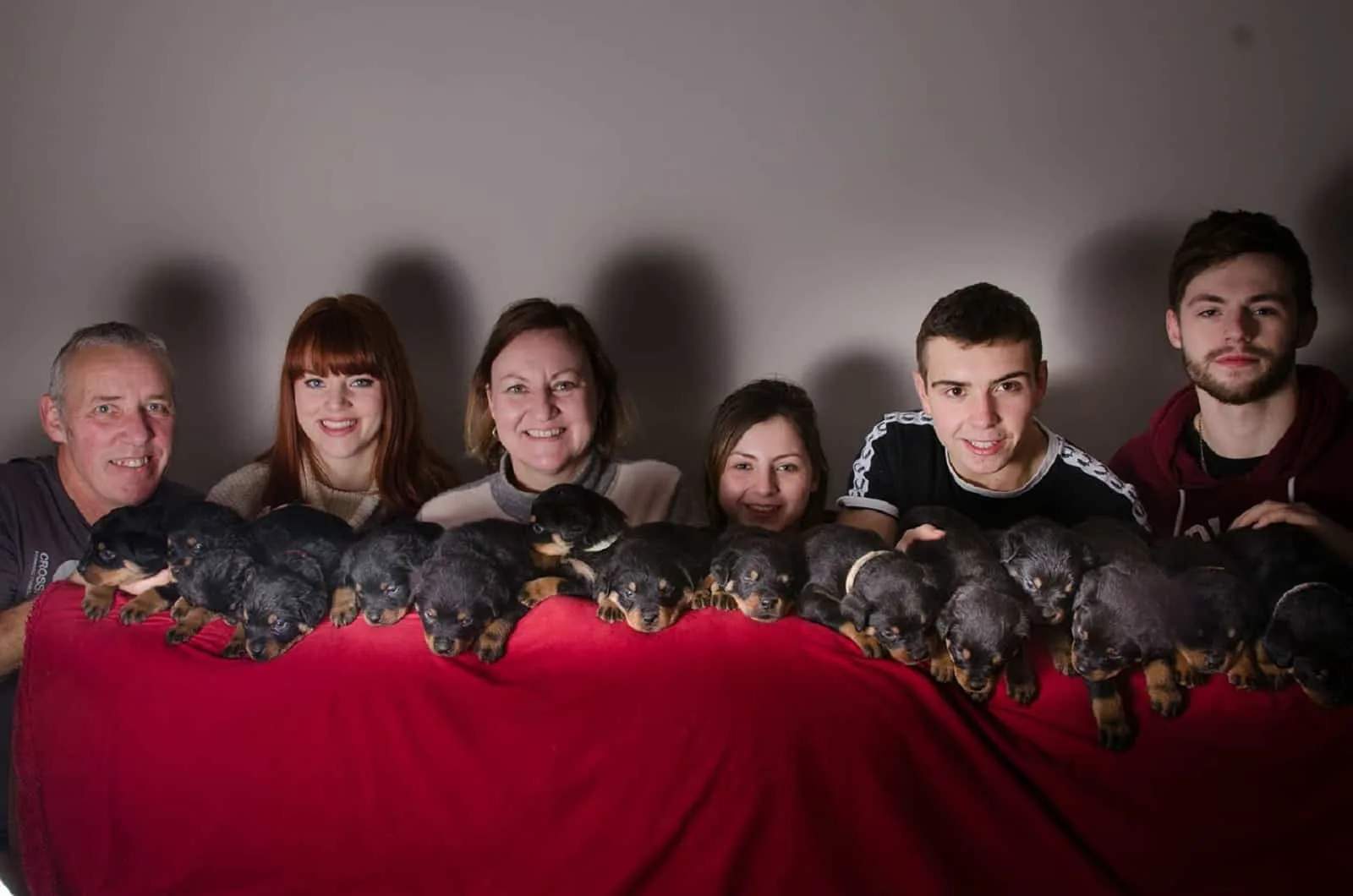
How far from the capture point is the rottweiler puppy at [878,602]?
4.85 feet

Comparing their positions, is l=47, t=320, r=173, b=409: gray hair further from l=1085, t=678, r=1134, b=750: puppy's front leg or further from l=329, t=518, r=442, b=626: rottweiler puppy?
l=1085, t=678, r=1134, b=750: puppy's front leg

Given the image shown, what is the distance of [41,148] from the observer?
8.65 ft

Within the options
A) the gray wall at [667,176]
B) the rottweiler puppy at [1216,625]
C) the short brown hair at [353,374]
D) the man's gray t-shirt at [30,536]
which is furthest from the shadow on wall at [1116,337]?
the man's gray t-shirt at [30,536]

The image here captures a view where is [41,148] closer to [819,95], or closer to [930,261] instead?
[819,95]

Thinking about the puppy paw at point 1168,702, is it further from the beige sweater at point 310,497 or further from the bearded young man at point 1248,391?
the beige sweater at point 310,497

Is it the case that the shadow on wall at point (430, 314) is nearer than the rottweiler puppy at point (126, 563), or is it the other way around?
the rottweiler puppy at point (126, 563)

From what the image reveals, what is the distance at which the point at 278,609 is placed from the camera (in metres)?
1.60

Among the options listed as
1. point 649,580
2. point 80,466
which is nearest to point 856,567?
point 649,580

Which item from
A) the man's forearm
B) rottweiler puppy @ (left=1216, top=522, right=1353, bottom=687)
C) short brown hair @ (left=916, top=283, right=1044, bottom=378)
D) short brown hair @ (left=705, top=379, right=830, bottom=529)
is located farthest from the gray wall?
rottweiler puppy @ (left=1216, top=522, right=1353, bottom=687)

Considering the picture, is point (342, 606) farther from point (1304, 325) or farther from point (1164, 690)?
point (1304, 325)

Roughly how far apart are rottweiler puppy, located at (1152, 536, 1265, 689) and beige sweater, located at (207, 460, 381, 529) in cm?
144

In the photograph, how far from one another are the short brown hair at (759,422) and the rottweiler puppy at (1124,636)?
2.14 ft

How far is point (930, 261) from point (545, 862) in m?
1.65

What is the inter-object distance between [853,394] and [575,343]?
0.88 meters
